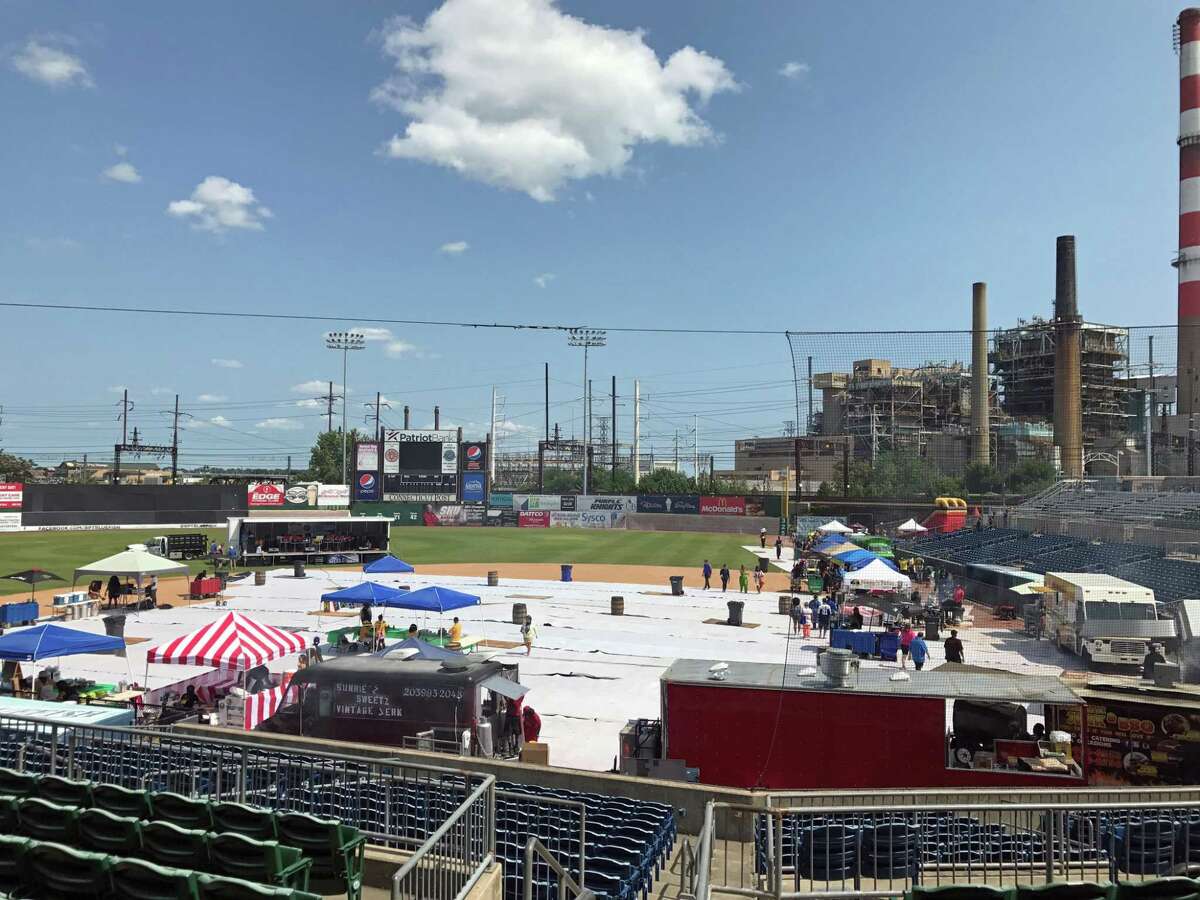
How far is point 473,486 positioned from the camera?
79.2 meters

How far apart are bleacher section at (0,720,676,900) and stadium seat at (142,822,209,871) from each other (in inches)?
0.6

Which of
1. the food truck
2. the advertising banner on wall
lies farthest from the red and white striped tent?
the advertising banner on wall

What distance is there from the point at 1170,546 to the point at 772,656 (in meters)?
17.4

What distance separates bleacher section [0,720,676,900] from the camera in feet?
22.6

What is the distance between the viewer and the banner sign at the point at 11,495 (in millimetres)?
62438

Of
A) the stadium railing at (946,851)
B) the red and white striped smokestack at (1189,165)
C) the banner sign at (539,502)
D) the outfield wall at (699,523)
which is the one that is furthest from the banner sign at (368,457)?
the stadium railing at (946,851)

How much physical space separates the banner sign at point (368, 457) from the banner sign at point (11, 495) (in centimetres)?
2567

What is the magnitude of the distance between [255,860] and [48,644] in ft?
40.4

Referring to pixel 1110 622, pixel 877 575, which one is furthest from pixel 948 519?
pixel 1110 622

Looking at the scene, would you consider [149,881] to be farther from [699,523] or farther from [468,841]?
[699,523]

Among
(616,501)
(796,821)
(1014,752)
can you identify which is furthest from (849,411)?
(796,821)

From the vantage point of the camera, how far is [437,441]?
256 feet

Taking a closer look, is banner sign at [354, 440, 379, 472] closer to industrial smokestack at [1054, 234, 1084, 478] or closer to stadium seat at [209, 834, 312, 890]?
industrial smokestack at [1054, 234, 1084, 478]

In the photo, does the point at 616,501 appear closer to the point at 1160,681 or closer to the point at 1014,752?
the point at 1160,681
